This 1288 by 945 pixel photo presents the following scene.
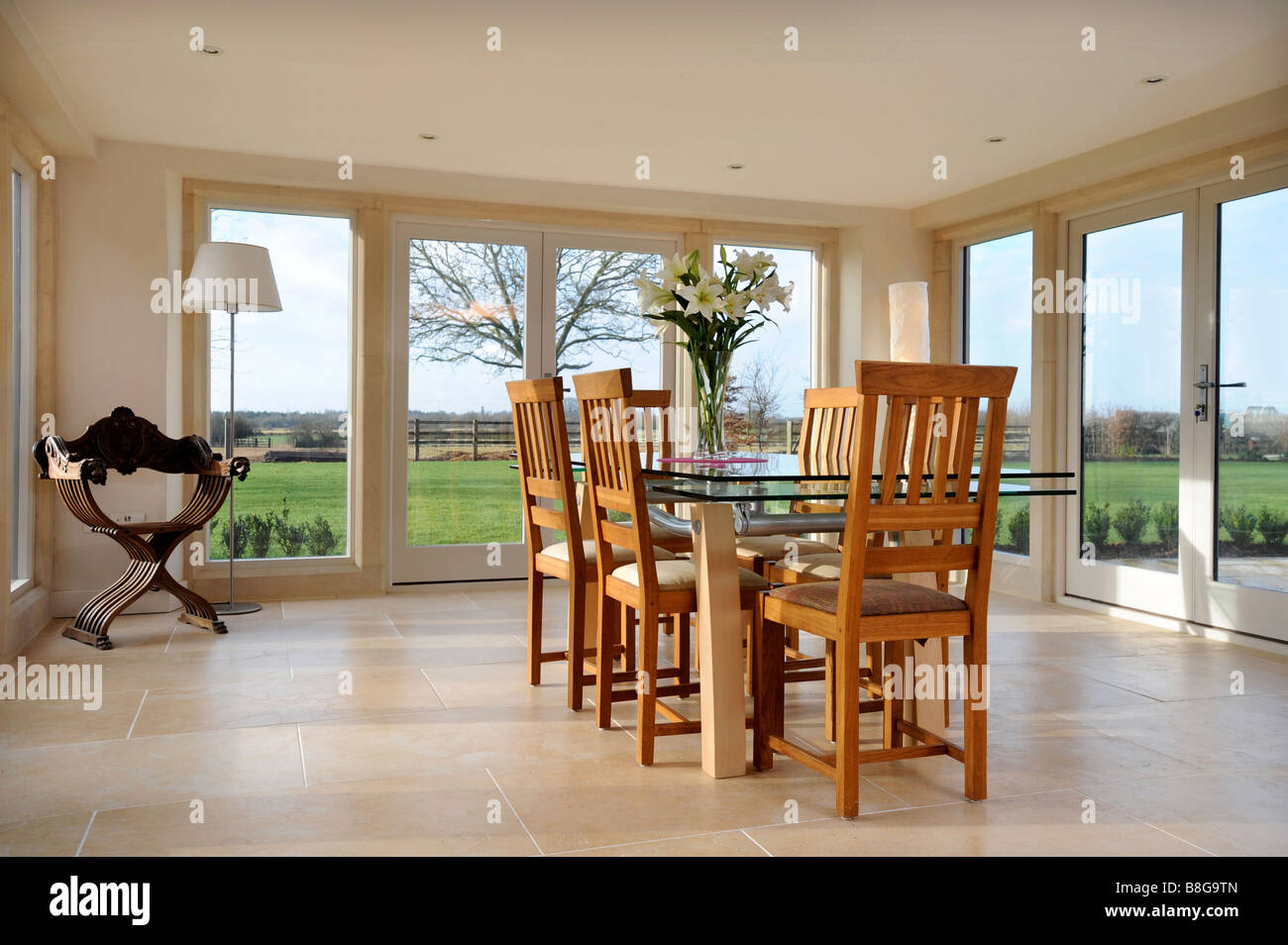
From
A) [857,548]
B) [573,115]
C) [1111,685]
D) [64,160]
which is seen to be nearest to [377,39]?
[573,115]

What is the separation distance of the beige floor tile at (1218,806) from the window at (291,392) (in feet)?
14.4

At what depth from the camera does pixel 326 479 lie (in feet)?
19.2

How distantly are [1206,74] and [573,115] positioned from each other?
8.48ft

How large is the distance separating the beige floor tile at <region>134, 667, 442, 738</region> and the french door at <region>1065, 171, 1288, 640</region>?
11.7 feet

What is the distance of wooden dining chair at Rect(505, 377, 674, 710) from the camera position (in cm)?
341

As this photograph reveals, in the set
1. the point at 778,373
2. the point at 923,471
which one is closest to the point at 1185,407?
the point at 778,373

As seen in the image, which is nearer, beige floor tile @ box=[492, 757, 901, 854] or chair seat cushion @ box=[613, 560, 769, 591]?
beige floor tile @ box=[492, 757, 901, 854]

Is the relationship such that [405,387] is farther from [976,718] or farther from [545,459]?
[976,718]

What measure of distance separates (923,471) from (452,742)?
1.58 meters

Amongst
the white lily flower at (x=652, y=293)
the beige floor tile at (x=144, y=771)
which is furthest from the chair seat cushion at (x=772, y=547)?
the beige floor tile at (x=144, y=771)

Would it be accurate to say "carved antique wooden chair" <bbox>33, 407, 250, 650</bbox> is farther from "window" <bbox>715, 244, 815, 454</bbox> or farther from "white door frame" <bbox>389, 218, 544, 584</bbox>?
"window" <bbox>715, 244, 815, 454</bbox>

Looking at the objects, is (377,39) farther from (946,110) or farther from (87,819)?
(87,819)

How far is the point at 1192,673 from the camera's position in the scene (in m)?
4.05

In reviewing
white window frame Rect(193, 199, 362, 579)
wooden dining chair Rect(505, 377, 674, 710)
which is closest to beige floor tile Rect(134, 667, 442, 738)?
wooden dining chair Rect(505, 377, 674, 710)
